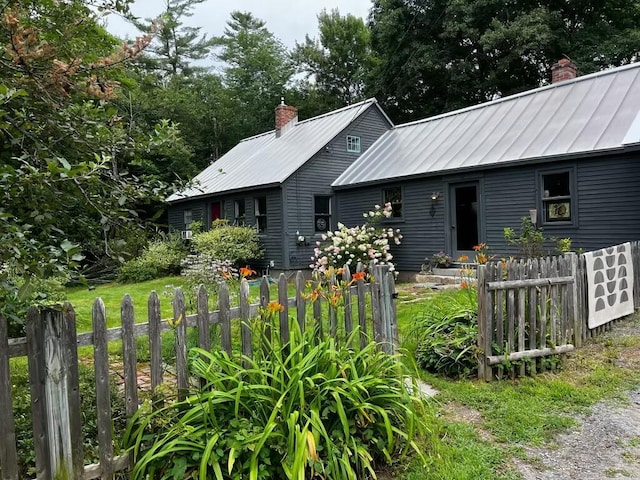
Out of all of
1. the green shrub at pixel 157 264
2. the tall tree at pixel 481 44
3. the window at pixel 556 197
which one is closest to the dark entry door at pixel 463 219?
the window at pixel 556 197

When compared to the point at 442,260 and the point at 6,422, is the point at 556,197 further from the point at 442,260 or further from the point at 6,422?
the point at 6,422

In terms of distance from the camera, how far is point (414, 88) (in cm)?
2834

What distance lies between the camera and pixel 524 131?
1243cm

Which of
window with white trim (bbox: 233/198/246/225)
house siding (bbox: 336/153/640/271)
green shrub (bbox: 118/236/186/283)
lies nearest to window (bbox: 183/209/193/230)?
green shrub (bbox: 118/236/186/283)

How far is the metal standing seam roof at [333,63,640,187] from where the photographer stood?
421 inches

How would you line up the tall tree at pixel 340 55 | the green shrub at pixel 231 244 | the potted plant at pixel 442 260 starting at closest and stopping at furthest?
the potted plant at pixel 442 260, the green shrub at pixel 231 244, the tall tree at pixel 340 55

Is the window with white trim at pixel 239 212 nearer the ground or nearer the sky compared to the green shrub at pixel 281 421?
nearer the sky

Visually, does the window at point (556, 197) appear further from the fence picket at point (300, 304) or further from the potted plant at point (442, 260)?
the fence picket at point (300, 304)

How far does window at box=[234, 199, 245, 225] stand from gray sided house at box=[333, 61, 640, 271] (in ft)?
11.9

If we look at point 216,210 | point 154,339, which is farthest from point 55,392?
point 216,210

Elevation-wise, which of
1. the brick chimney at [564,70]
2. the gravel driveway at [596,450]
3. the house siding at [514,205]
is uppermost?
the brick chimney at [564,70]

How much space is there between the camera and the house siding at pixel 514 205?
1001cm

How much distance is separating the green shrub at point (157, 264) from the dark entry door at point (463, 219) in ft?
30.2

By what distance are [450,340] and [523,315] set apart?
766mm
